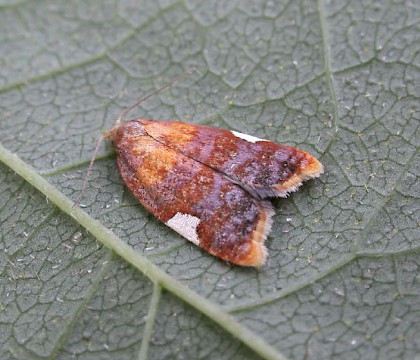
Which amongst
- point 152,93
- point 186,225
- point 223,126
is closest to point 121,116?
point 152,93

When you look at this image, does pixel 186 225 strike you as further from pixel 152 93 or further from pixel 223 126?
pixel 152 93

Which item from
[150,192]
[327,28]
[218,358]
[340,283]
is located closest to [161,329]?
[218,358]

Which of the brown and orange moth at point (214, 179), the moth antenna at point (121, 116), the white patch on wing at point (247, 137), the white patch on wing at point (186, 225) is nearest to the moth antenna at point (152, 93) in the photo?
the moth antenna at point (121, 116)

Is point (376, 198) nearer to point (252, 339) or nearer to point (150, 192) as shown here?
point (252, 339)

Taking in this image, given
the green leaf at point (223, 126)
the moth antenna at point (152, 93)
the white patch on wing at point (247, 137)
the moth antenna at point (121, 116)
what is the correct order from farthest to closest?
1. the moth antenna at point (152, 93)
2. the moth antenna at point (121, 116)
3. the white patch on wing at point (247, 137)
4. the green leaf at point (223, 126)

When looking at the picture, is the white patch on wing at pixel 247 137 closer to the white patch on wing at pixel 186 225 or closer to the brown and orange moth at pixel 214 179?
the brown and orange moth at pixel 214 179

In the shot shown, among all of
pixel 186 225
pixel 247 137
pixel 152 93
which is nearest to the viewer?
pixel 186 225
